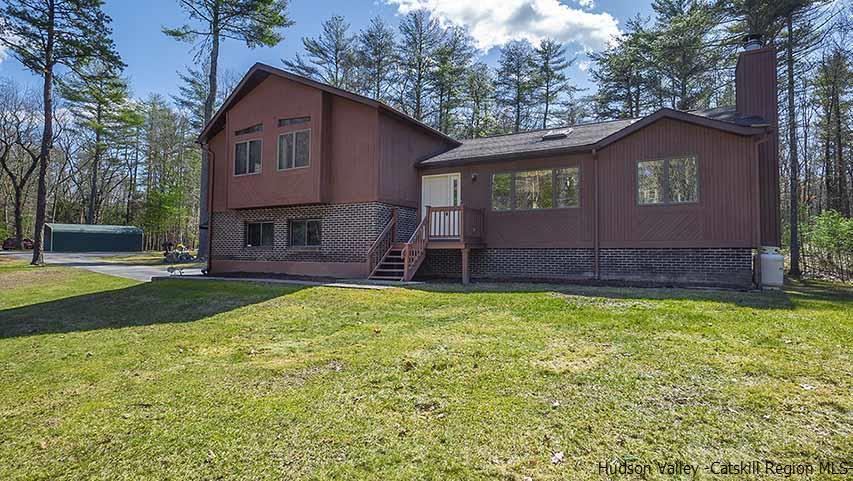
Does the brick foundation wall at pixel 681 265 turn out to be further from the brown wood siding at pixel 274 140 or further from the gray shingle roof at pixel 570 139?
the brown wood siding at pixel 274 140

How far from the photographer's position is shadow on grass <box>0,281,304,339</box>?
254 inches

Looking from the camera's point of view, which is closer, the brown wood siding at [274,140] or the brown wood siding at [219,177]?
the brown wood siding at [274,140]

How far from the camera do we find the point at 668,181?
1013cm

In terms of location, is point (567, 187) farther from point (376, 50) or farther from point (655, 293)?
point (376, 50)

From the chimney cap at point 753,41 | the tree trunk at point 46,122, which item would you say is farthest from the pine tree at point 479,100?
the tree trunk at point 46,122

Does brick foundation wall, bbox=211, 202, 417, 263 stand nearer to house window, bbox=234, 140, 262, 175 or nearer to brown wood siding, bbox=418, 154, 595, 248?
house window, bbox=234, 140, 262, 175

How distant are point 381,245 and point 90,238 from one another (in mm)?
30830

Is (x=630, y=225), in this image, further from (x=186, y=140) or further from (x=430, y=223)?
(x=186, y=140)

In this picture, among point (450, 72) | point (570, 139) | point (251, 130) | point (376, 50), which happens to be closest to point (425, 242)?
point (570, 139)

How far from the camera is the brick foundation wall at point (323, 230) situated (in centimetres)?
1209

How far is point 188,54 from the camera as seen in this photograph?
71.8 feet

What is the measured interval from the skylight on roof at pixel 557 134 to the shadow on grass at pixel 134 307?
795 cm

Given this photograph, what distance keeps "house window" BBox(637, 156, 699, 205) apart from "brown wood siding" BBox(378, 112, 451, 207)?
6060mm

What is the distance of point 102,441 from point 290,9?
23055mm
